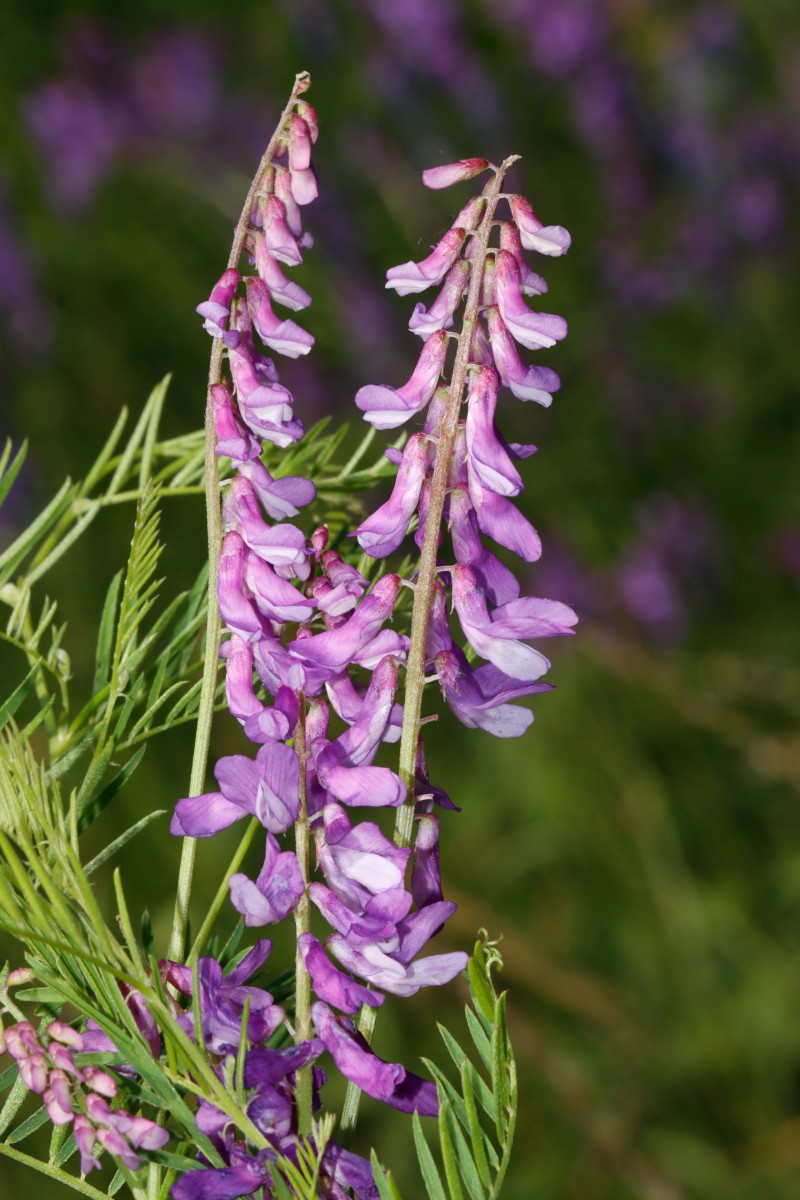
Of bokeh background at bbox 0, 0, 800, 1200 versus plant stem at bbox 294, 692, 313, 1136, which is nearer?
plant stem at bbox 294, 692, 313, 1136

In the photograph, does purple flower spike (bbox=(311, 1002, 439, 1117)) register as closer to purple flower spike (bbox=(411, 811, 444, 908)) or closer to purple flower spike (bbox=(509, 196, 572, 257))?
purple flower spike (bbox=(411, 811, 444, 908))

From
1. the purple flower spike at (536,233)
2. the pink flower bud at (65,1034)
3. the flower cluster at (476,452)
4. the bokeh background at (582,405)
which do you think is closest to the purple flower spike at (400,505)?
the flower cluster at (476,452)

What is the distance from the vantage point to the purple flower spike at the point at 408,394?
58 centimetres

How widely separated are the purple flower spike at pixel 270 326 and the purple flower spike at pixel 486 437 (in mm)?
83

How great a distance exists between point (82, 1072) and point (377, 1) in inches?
168

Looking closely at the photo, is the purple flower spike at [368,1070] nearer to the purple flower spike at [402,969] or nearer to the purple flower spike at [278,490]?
the purple flower spike at [402,969]

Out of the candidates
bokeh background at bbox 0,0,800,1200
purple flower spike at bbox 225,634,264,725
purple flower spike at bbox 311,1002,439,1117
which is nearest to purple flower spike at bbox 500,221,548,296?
purple flower spike at bbox 225,634,264,725

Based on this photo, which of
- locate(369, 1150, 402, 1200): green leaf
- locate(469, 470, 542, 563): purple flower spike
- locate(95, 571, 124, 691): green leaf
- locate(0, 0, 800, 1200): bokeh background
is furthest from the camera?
locate(0, 0, 800, 1200): bokeh background

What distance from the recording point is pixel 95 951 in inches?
21.2

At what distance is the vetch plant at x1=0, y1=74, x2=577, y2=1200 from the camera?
19.9 inches

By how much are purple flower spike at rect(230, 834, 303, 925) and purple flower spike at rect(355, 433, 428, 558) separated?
136mm

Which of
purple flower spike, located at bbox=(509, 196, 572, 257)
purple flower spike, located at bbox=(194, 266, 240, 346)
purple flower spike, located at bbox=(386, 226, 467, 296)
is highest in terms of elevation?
purple flower spike, located at bbox=(509, 196, 572, 257)

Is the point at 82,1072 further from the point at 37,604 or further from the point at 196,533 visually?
the point at 196,533

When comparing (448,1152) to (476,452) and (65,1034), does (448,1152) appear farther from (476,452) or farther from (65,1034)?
(476,452)
